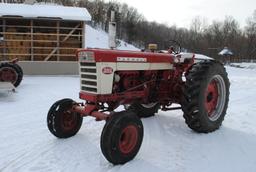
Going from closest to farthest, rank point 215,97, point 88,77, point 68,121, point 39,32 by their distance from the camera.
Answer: point 88,77 < point 68,121 < point 215,97 < point 39,32

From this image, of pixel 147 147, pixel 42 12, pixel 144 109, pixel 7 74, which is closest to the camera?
pixel 147 147

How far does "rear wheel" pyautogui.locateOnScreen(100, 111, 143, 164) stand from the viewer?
4469 mm

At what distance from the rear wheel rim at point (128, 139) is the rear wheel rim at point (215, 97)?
204 cm

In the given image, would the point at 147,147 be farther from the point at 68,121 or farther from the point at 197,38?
the point at 197,38

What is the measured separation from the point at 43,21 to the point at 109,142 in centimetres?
1298

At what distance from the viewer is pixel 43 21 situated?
645 inches

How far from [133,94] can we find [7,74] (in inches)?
278

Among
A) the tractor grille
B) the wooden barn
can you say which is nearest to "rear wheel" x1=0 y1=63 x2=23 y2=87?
the wooden barn

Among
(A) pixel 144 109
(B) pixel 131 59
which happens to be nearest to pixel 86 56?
(B) pixel 131 59

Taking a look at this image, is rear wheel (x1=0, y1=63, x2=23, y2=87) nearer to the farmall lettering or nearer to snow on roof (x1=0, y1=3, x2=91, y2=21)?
snow on roof (x1=0, y1=3, x2=91, y2=21)

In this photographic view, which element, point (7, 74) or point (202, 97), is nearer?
point (202, 97)

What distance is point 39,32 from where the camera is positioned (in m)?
16.2

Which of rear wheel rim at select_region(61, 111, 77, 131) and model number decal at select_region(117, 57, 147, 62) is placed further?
rear wheel rim at select_region(61, 111, 77, 131)

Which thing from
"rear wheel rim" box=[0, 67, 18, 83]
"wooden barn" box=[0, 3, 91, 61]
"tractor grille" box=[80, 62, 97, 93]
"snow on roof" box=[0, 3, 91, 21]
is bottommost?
"rear wheel rim" box=[0, 67, 18, 83]
